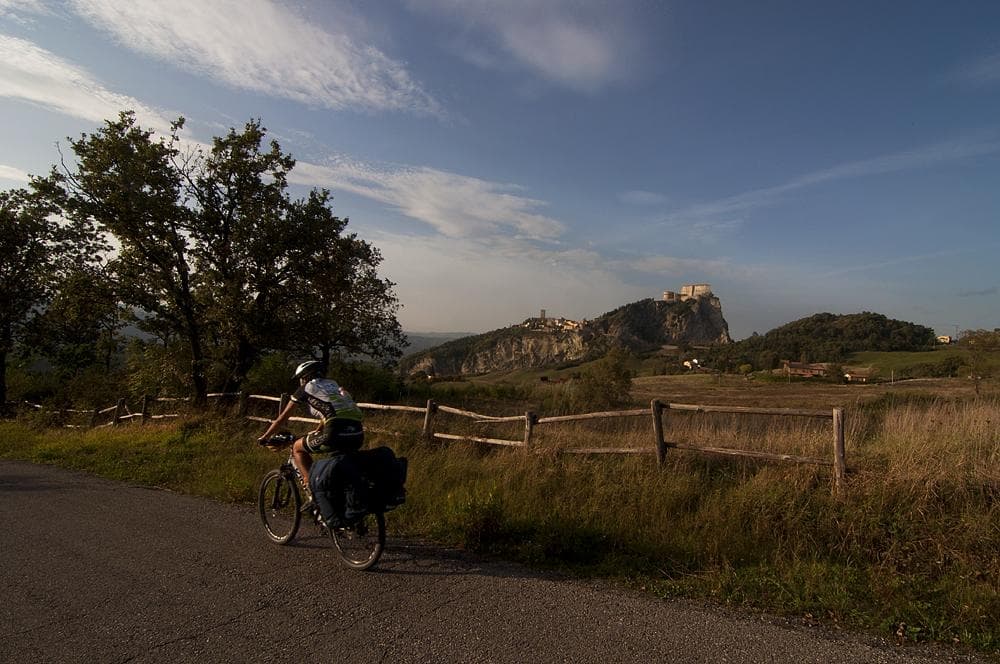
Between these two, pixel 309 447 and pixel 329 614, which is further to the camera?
pixel 309 447

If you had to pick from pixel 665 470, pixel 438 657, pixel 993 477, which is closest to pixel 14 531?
pixel 438 657

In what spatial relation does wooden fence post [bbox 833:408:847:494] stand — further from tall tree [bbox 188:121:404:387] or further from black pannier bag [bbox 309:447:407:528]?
tall tree [bbox 188:121:404:387]

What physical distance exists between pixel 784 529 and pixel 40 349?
31.8 m

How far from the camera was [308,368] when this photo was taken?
535cm

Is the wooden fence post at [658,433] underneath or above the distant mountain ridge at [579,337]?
underneath

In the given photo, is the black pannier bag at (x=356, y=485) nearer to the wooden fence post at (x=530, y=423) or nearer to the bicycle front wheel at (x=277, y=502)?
the bicycle front wheel at (x=277, y=502)

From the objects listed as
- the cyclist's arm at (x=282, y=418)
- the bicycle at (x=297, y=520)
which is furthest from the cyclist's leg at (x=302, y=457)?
the cyclist's arm at (x=282, y=418)

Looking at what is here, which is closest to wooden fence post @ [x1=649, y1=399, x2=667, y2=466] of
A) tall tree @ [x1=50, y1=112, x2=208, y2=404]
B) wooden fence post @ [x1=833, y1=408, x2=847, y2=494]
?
wooden fence post @ [x1=833, y1=408, x2=847, y2=494]

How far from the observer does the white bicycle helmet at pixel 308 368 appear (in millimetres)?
5320

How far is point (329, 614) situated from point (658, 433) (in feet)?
15.5

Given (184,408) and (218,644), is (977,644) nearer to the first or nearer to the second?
(218,644)

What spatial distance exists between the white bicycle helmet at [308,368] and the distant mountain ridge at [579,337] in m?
107

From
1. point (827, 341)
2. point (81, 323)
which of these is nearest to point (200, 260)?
point (81, 323)

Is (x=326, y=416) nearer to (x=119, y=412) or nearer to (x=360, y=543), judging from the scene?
(x=360, y=543)
